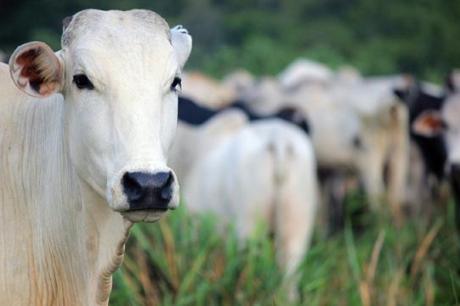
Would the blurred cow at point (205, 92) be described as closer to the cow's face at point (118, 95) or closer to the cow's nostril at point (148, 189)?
the cow's face at point (118, 95)

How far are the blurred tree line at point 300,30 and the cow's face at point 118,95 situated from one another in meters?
19.2

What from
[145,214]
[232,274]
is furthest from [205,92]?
[145,214]

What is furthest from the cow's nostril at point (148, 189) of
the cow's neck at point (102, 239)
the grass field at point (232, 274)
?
the grass field at point (232, 274)

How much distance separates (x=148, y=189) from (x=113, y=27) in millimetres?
Answer: 722

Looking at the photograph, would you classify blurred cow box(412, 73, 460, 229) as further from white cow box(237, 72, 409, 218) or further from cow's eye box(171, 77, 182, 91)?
cow's eye box(171, 77, 182, 91)

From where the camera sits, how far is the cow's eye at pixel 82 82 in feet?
13.0

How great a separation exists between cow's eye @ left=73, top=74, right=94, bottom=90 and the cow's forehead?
0.13m

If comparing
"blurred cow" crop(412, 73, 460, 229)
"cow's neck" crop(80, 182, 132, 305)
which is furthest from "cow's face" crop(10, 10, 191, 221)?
"blurred cow" crop(412, 73, 460, 229)

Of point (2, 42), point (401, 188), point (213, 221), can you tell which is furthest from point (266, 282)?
point (2, 42)

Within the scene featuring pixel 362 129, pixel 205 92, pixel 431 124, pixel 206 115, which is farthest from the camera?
pixel 205 92

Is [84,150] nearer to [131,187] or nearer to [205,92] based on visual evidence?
[131,187]

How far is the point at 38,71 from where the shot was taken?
4.06 metres

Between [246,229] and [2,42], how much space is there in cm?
1781

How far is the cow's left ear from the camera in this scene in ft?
14.3
